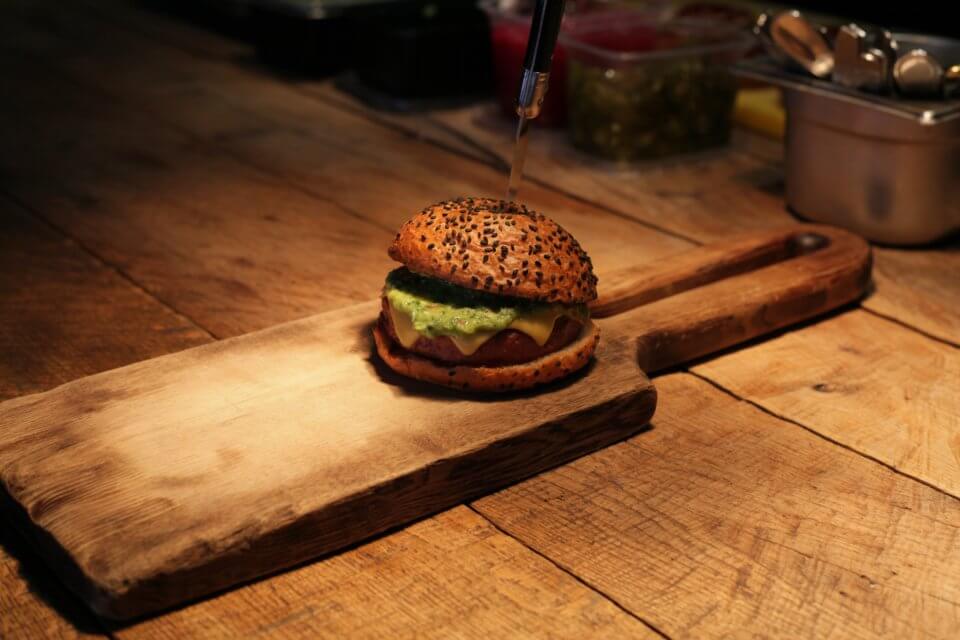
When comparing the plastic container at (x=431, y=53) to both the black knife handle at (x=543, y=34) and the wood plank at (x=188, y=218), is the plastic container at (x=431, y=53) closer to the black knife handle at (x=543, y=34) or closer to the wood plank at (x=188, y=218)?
the wood plank at (x=188, y=218)

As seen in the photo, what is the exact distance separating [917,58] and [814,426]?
91 centimetres

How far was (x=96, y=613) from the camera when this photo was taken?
1238 millimetres

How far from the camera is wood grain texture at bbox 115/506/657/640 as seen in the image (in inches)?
48.8

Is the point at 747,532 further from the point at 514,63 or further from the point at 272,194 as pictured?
the point at 514,63

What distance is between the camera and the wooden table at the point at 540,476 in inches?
50.8

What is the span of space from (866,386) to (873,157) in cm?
64

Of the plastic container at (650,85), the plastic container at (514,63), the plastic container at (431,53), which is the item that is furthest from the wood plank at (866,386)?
the plastic container at (431,53)

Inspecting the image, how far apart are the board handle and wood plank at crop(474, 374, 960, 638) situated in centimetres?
19

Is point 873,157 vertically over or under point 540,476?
over

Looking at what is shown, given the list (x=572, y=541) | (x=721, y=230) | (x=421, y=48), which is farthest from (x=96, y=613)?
(x=421, y=48)

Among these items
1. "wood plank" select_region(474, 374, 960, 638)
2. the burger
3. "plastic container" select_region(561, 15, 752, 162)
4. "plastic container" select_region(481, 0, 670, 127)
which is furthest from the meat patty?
"plastic container" select_region(481, 0, 670, 127)

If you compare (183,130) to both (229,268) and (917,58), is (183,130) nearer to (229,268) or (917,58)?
(229,268)

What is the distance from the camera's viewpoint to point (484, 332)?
1.55 meters

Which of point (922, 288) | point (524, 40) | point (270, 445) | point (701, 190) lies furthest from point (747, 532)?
point (524, 40)
